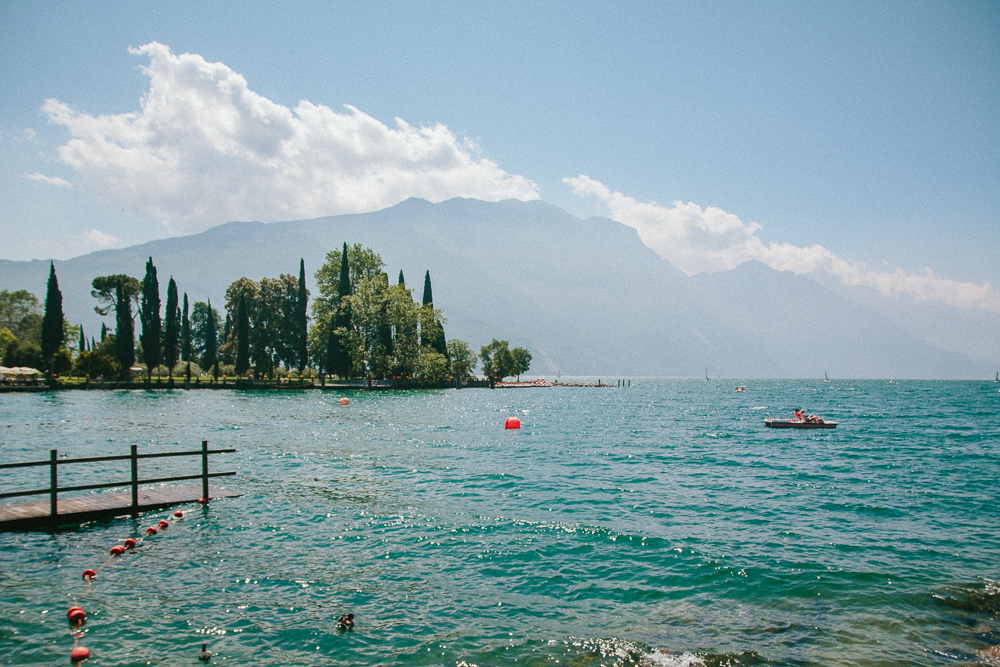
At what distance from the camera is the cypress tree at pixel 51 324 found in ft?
290

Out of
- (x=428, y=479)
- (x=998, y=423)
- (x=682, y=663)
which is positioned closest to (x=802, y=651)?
(x=682, y=663)

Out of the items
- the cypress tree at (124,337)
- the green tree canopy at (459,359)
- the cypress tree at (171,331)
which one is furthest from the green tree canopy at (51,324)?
the green tree canopy at (459,359)

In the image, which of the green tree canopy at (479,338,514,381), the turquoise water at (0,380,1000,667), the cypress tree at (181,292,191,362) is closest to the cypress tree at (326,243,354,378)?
the cypress tree at (181,292,191,362)

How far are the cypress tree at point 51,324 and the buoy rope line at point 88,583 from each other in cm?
9284

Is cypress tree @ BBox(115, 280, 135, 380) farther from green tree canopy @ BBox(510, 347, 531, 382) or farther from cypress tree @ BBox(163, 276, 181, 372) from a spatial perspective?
green tree canopy @ BBox(510, 347, 531, 382)

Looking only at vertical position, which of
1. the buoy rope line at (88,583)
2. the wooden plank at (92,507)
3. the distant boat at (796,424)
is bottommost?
the distant boat at (796,424)

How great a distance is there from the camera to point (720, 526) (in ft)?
58.3

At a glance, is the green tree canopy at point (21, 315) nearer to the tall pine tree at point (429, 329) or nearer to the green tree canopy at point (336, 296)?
the green tree canopy at point (336, 296)

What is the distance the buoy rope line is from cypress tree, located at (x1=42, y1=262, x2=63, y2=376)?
92842 millimetres

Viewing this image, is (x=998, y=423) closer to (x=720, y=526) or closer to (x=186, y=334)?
(x=720, y=526)

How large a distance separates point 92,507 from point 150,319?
320 ft

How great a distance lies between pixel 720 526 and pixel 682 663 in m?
9.21

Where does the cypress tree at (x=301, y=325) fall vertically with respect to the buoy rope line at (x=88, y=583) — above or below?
above

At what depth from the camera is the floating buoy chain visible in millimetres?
9359
